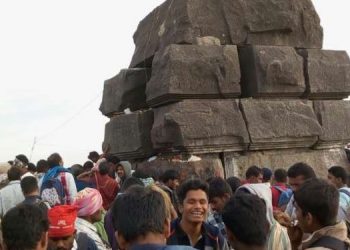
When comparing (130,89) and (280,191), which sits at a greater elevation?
(130,89)

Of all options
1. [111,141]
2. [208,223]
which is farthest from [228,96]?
[208,223]

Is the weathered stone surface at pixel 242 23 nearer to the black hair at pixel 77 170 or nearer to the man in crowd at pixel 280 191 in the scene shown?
the black hair at pixel 77 170

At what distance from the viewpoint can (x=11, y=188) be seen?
6031mm

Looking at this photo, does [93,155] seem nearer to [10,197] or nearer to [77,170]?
[77,170]

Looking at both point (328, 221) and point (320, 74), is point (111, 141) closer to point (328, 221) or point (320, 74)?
point (320, 74)

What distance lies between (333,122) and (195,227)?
5707 millimetres

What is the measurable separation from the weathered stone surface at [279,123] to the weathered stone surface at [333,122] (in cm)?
19

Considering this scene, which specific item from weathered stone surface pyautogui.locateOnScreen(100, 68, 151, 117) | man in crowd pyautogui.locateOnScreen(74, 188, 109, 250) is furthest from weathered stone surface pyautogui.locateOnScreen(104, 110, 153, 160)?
man in crowd pyautogui.locateOnScreen(74, 188, 109, 250)

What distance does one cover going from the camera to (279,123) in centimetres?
806

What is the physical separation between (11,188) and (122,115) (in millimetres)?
3278

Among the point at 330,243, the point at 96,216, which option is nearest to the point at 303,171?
the point at 96,216

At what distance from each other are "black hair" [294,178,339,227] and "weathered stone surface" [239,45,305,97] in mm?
5362

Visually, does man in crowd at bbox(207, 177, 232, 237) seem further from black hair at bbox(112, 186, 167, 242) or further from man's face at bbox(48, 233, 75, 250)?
black hair at bbox(112, 186, 167, 242)

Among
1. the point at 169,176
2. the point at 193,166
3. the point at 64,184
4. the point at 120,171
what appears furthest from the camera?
the point at 120,171
